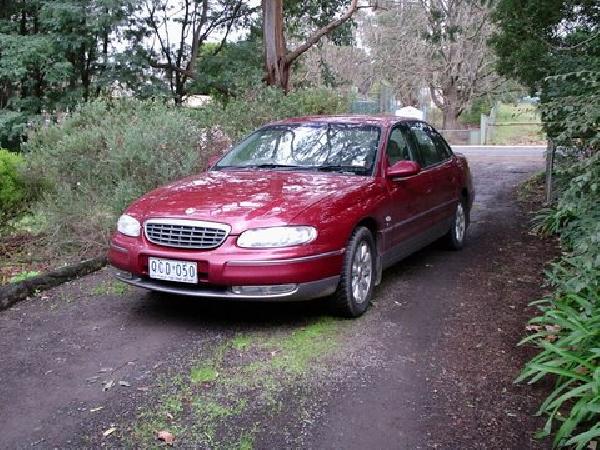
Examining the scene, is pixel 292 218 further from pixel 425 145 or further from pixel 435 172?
pixel 425 145

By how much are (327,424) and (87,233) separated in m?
4.92

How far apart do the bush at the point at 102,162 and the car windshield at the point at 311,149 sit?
1.70 m

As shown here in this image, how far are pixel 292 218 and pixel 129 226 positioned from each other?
1.36 m

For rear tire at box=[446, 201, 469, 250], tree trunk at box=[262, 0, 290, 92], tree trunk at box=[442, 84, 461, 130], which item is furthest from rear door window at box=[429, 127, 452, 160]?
tree trunk at box=[442, 84, 461, 130]

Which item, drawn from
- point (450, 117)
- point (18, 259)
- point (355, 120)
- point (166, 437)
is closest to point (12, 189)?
point (18, 259)

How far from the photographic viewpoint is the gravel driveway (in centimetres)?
336

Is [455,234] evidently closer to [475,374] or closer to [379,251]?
[379,251]

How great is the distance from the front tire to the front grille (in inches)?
38.7

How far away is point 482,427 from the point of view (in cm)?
342

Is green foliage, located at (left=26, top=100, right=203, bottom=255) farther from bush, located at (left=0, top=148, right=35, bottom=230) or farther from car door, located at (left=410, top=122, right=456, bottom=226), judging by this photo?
car door, located at (left=410, top=122, right=456, bottom=226)

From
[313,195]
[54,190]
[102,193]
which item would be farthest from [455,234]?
[54,190]

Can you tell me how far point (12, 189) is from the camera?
7598 mm

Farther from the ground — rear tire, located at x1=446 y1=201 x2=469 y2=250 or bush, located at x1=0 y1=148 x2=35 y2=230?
bush, located at x1=0 y1=148 x2=35 y2=230

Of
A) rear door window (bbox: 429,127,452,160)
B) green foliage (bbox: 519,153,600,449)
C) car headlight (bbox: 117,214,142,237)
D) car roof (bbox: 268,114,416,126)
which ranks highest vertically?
A: car roof (bbox: 268,114,416,126)
